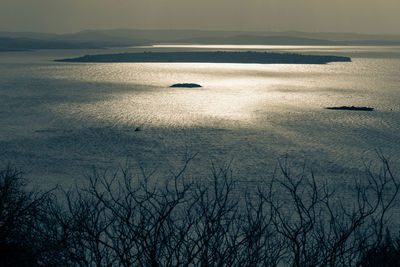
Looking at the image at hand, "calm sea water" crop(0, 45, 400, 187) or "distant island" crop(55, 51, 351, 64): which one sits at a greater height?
"distant island" crop(55, 51, 351, 64)

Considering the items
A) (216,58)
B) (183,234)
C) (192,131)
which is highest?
(183,234)

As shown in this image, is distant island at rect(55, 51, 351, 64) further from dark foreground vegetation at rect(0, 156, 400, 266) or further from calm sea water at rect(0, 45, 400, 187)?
dark foreground vegetation at rect(0, 156, 400, 266)

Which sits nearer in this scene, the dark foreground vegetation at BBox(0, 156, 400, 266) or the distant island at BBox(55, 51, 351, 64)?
the dark foreground vegetation at BBox(0, 156, 400, 266)

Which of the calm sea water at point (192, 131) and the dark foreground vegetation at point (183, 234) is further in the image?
the calm sea water at point (192, 131)

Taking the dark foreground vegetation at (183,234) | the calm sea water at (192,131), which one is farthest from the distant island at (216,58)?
the dark foreground vegetation at (183,234)

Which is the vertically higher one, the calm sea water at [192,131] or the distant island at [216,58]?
the distant island at [216,58]

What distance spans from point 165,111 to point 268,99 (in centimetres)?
1331

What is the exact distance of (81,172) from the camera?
18188 millimetres

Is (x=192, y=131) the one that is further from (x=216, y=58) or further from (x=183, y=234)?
(x=216, y=58)

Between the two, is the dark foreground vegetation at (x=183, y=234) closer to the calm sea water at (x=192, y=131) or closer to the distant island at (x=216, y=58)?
the calm sea water at (x=192, y=131)

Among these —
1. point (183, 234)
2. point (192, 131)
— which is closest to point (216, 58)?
point (192, 131)

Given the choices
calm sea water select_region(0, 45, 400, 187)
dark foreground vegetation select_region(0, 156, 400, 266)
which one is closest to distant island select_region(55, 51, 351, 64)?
calm sea water select_region(0, 45, 400, 187)

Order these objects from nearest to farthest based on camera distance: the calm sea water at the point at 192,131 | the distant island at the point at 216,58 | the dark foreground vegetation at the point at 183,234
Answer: the dark foreground vegetation at the point at 183,234 → the calm sea water at the point at 192,131 → the distant island at the point at 216,58

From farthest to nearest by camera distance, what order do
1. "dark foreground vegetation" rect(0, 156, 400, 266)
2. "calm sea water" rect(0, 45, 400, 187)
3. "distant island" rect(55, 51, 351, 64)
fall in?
"distant island" rect(55, 51, 351, 64), "calm sea water" rect(0, 45, 400, 187), "dark foreground vegetation" rect(0, 156, 400, 266)
